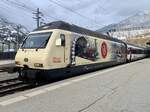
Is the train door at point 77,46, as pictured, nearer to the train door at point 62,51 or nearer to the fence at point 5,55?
the train door at point 62,51

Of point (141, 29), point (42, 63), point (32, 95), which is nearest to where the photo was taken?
point (32, 95)

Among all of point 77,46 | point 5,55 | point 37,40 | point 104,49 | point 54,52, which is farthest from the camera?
point 5,55

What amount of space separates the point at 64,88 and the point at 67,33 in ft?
14.5

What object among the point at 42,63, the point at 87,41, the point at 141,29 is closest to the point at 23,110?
the point at 42,63

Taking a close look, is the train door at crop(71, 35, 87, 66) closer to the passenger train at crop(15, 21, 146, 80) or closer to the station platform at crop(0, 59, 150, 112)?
the passenger train at crop(15, 21, 146, 80)

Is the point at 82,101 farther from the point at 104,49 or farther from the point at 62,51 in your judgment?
the point at 104,49

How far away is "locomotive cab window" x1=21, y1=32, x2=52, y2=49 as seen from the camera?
14.1 metres

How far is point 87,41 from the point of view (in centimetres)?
1806

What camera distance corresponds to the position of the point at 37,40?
48.1 ft

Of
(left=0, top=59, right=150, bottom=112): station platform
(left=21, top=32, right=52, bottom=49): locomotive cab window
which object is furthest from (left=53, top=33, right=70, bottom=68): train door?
(left=0, top=59, right=150, bottom=112): station platform

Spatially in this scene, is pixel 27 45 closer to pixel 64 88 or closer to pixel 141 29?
pixel 64 88

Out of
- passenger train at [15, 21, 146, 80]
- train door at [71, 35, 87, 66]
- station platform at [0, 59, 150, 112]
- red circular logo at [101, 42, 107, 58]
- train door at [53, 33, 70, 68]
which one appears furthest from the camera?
red circular logo at [101, 42, 107, 58]

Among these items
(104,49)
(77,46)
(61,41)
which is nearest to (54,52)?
(61,41)

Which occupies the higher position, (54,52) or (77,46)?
(77,46)
